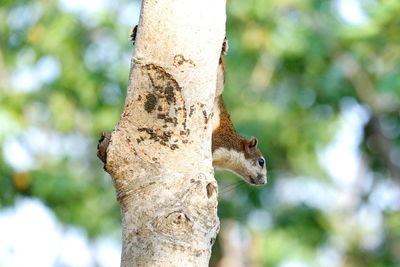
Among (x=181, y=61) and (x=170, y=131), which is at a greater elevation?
(x=181, y=61)

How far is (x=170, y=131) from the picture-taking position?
182 cm

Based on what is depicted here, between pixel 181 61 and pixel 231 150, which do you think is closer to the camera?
pixel 181 61

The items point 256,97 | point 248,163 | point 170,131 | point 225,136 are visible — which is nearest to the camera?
point 170,131

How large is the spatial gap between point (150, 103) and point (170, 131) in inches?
2.8

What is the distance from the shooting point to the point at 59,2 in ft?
29.8

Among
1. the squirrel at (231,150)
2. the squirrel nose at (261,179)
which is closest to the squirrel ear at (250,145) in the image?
the squirrel at (231,150)

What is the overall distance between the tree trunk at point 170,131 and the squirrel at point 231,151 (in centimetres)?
115

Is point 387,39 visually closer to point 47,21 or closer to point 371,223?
point 47,21

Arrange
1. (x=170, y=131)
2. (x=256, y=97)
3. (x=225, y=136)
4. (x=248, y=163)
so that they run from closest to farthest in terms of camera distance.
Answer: (x=170, y=131)
(x=225, y=136)
(x=248, y=163)
(x=256, y=97)

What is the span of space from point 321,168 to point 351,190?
141cm

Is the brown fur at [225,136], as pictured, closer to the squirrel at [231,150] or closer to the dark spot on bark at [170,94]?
the squirrel at [231,150]

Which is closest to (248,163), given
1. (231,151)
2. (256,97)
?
(231,151)

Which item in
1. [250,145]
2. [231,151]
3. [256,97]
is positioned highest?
[256,97]

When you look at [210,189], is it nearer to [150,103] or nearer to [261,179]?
[150,103]
